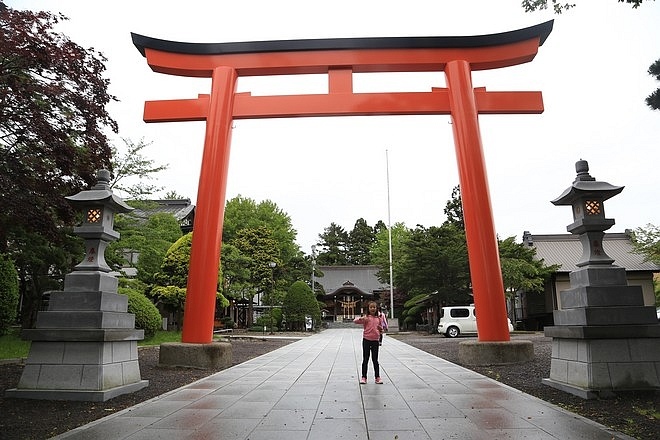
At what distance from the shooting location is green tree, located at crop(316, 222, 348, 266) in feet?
224

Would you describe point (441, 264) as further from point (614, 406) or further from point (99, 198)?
point (99, 198)

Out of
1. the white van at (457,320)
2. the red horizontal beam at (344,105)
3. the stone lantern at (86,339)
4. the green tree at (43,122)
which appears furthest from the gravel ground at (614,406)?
the white van at (457,320)

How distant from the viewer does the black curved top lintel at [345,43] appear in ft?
34.9

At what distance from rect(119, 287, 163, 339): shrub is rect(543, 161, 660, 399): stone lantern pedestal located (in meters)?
12.8

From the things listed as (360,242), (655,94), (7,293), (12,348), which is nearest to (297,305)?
(12,348)

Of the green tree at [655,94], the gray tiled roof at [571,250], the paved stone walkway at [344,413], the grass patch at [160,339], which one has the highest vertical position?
the gray tiled roof at [571,250]

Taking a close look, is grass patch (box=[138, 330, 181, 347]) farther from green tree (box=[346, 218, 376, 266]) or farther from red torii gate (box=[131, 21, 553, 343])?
green tree (box=[346, 218, 376, 266])

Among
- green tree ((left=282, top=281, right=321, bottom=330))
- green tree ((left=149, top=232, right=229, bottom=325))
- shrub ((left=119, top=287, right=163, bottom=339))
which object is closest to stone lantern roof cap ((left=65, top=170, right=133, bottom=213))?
shrub ((left=119, top=287, right=163, bottom=339))

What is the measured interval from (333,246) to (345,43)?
6036 cm

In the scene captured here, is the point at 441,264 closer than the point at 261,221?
Yes

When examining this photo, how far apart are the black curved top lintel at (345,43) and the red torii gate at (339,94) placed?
0.07ft

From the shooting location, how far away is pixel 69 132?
849 cm

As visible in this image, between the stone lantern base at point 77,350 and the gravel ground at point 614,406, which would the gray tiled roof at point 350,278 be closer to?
the gravel ground at point 614,406

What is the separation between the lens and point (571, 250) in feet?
111
